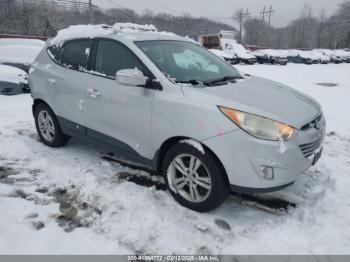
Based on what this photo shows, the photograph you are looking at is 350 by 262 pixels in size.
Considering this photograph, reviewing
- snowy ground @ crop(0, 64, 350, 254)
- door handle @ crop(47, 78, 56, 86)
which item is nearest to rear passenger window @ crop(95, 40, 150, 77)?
door handle @ crop(47, 78, 56, 86)

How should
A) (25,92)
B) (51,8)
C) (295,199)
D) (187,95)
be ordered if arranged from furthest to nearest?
1. (51,8)
2. (25,92)
3. (295,199)
4. (187,95)

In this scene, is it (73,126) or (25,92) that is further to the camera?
(25,92)

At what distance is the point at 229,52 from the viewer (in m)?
27.7

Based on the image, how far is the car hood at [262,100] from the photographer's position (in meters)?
3.04

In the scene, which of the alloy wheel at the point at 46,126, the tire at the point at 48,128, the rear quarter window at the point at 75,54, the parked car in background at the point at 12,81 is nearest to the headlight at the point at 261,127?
the rear quarter window at the point at 75,54

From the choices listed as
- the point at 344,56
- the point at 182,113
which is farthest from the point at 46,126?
the point at 344,56

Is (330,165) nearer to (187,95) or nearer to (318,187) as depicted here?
(318,187)

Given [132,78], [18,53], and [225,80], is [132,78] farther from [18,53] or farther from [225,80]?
[18,53]

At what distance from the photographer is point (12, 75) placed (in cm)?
888

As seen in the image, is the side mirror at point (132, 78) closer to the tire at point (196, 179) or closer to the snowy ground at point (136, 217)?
the tire at point (196, 179)

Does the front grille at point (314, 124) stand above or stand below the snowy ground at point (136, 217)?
above

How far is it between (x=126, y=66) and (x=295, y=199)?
2.52m

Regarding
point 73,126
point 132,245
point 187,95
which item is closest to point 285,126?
point 187,95

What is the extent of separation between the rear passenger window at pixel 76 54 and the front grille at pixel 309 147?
2912mm
